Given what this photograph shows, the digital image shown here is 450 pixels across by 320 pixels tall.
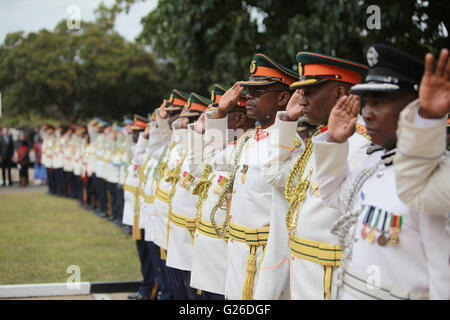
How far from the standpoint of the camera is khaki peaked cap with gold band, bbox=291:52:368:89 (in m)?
3.13

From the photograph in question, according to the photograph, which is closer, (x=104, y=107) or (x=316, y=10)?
(x=316, y=10)

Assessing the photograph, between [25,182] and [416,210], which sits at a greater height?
[416,210]

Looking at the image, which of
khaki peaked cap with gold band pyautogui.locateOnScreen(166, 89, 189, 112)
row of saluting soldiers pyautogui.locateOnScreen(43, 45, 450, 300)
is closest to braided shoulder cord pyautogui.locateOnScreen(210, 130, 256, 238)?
row of saluting soldiers pyautogui.locateOnScreen(43, 45, 450, 300)

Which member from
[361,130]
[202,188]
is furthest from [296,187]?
[202,188]

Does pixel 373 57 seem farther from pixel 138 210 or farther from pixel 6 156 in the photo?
pixel 6 156

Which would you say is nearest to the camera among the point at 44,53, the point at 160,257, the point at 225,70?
the point at 160,257

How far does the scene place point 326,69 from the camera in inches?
124

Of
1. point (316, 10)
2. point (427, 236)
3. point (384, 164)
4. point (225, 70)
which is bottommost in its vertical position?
point (427, 236)

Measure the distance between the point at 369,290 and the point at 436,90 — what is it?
915mm

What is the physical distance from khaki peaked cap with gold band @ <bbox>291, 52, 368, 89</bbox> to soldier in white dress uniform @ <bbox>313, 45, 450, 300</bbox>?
60 centimetres
